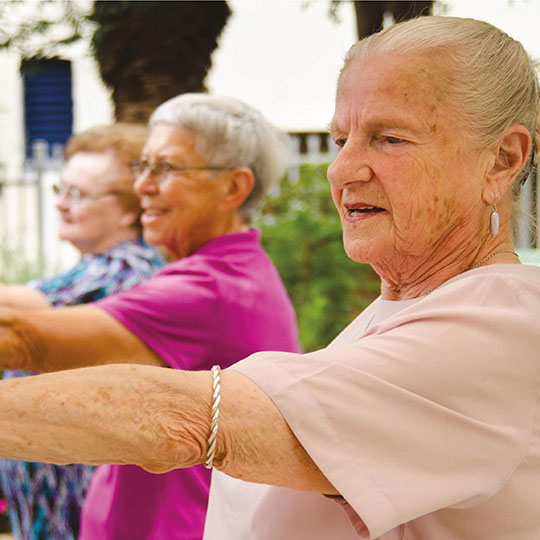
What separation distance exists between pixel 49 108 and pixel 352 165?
1066cm

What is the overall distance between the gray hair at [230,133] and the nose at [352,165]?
1278 millimetres

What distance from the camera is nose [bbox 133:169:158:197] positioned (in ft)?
8.98

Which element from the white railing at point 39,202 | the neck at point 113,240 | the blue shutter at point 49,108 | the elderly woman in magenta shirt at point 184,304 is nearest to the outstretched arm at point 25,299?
the neck at point 113,240

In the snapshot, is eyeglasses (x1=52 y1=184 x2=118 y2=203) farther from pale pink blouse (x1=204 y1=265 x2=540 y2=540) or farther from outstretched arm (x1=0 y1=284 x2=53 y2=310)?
pale pink blouse (x1=204 y1=265 x2=540 y2=540)

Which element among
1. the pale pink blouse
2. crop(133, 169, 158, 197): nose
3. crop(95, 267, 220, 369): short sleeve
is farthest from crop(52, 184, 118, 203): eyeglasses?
the pale pink blouse

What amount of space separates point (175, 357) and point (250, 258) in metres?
0.47

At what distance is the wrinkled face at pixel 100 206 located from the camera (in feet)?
11.3

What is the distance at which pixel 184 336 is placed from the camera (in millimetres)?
2238

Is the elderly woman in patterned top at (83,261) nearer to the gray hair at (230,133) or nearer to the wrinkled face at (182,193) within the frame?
the wrinkled face at (182,193)

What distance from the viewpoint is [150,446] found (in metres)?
1.11

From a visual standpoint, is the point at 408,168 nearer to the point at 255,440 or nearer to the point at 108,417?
the point at 255,440

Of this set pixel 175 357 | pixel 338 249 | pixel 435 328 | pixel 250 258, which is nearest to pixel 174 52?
pixel 338 249

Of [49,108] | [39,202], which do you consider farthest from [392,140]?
[49,108]

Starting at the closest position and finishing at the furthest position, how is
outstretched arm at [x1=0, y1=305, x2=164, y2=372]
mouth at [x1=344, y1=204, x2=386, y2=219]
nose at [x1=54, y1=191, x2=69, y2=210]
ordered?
1. mouth at [x1=344, y1=204, x2=386, y2=219]
2. outstretched arm at [x1=0, y1=305, x2=164, y2=372]
3. nose at [x1=54, y1=191, x2=69, y2=210]
